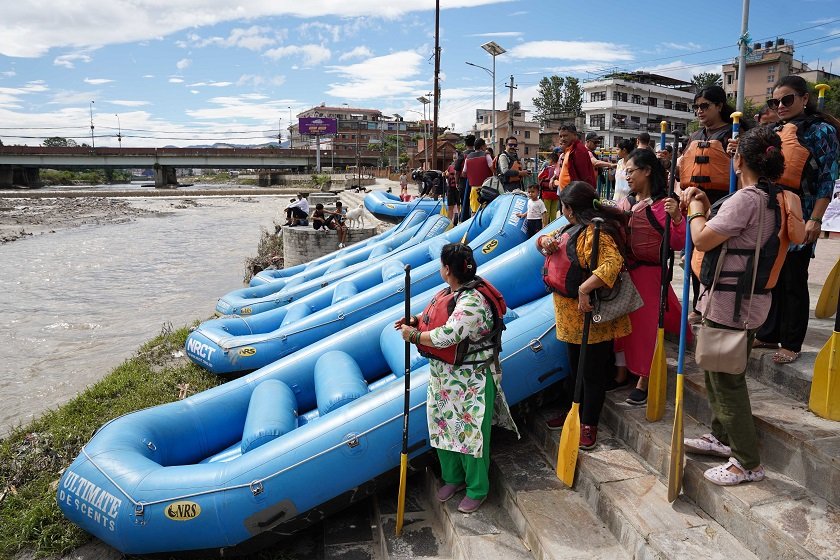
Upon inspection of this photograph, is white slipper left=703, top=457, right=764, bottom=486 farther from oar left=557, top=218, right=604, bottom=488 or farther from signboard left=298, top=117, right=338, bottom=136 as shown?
signboard left=298, top=117, right=338, bottom=136

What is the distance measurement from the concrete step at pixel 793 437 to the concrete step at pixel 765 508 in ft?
0.12

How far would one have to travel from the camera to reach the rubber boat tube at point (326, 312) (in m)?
6.31

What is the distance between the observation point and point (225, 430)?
4.73m

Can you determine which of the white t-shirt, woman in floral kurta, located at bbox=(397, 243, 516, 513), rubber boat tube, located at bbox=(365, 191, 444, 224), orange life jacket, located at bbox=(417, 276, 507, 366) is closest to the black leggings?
woman in floral kurta, located at bbox=(397, 243, 516, 513)

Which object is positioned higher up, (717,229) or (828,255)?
(717,229)

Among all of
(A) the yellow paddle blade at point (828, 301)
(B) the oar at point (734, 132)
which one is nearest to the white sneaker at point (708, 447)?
(B) the oar at point (734, 132)

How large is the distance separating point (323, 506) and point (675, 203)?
8.46 ft

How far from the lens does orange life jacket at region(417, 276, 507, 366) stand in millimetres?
3121

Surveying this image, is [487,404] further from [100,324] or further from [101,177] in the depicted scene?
[101,177]

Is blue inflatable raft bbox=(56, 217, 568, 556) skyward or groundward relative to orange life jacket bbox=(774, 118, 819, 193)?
groundward

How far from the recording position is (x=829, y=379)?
9.41ft

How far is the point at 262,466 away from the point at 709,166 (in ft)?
10.5

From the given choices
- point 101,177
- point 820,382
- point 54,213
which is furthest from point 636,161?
point 101,177

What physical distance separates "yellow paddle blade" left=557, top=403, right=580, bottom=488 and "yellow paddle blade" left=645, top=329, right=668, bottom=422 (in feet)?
1.57
